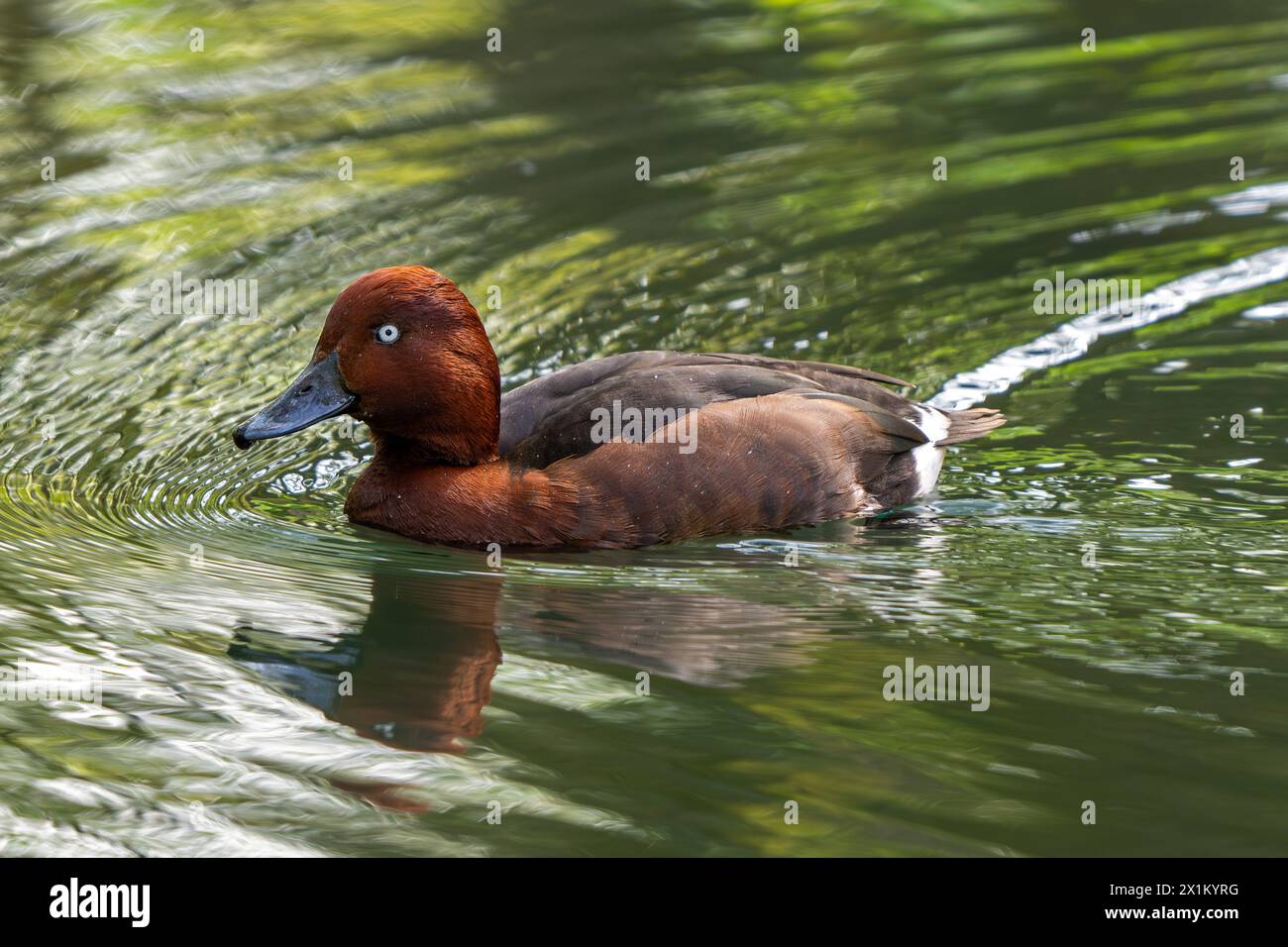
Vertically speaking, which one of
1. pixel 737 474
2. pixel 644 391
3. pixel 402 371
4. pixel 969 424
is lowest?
pixel 737 474

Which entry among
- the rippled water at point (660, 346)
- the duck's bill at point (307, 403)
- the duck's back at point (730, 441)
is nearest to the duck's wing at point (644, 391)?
the duck's back at point (730, 441)

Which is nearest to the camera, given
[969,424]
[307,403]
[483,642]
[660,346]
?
[483,642]

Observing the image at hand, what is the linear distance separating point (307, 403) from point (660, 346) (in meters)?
2.54

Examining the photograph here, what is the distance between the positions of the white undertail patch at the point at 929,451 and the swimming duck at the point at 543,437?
405 mm

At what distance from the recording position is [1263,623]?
5.51 meters

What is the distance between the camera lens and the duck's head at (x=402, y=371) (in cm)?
644

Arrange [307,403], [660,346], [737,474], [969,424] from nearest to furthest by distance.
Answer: [307,403]
[737,474]
[969,424]
[660,346]

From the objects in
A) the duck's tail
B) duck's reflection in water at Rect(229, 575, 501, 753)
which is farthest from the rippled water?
the duck's tail

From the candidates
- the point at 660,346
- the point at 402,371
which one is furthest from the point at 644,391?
the point at 660,346

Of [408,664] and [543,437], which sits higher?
[543,437]

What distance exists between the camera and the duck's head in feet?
21.1

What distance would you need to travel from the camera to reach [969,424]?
739cm

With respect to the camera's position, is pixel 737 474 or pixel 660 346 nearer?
pixel 737 474

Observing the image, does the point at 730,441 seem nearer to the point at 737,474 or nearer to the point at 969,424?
the point at 737,474
